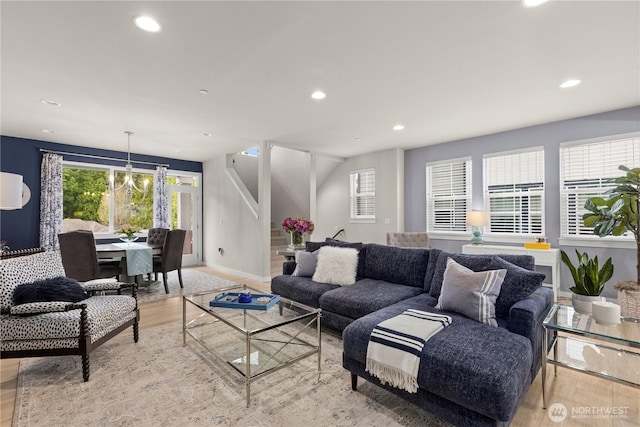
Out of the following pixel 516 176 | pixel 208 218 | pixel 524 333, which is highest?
pixel 516 176

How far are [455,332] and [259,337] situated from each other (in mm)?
1771

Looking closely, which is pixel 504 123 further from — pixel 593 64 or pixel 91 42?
pixel 91 42

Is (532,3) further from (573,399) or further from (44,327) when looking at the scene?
(44,327)

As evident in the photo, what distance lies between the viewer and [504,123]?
446cm

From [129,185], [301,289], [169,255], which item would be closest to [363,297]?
[301,289]

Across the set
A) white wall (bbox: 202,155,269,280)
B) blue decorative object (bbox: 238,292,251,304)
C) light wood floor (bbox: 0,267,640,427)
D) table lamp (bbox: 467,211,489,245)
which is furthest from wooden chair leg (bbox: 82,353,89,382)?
table lamp (bbox: 467,211,489,245)

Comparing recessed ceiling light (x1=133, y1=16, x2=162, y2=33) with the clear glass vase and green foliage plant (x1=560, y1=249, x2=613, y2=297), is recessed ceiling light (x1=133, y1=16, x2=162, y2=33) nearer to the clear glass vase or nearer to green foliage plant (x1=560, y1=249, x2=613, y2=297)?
the clear glass vase

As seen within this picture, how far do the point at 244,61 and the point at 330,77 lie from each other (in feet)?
2.74

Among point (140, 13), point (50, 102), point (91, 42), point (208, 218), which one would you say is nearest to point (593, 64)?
point (140, 13)

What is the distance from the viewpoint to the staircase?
586 centimetres

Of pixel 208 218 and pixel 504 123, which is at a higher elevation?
pixel 504 123

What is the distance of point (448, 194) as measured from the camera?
562 centimetres

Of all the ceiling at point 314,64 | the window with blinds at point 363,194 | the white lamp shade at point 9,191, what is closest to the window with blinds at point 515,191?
the ceiling at point 314,64

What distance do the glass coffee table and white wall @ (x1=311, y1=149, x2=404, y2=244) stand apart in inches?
139
